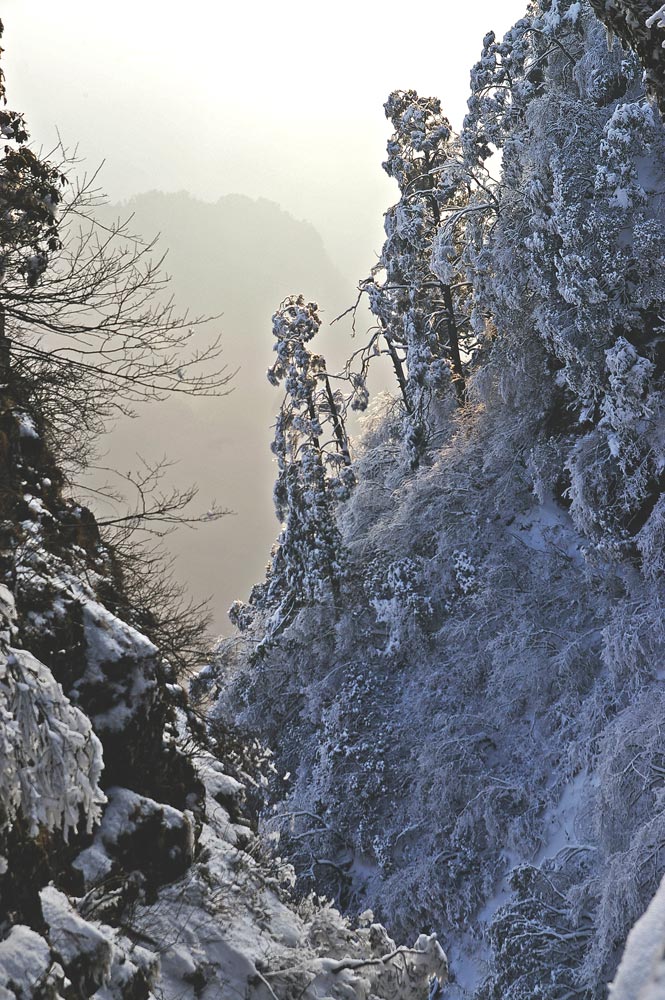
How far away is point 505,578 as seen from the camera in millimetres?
20578

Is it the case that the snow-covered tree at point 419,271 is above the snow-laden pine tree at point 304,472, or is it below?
above

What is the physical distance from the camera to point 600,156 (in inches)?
695

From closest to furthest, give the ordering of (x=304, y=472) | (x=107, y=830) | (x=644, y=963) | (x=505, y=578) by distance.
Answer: (x=644, y=963) < (x=107, y=830) < (x=505, y=578) < (x=304, y=472)

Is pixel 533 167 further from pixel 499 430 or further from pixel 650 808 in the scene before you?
pixel 650 808

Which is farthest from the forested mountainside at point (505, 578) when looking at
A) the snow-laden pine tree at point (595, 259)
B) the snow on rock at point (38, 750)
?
the snow on rock at point (38, 750)

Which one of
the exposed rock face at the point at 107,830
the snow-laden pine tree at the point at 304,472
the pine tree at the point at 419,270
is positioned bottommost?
the exposed rock face at the point at 107,830

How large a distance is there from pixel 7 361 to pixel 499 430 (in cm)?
1750

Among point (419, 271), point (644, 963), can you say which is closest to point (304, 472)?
point (419, 271)

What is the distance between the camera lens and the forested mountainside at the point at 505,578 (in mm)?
14594

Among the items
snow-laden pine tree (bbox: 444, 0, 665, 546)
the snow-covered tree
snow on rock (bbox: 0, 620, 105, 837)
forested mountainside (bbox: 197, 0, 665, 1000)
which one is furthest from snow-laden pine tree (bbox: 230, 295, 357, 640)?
snow on rock (bbox: 0, 620, 105, 837)

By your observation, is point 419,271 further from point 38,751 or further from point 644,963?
point 644,963

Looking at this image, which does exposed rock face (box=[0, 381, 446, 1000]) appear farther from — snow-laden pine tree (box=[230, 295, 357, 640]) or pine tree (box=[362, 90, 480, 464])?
pine tree (box=[362, 90, 480, 464])

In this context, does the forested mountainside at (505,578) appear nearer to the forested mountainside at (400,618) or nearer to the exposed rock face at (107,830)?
the forested mountainside at (400,618)

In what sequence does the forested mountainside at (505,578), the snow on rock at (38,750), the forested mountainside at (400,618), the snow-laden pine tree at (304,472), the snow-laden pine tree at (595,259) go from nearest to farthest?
the snow on rock at (38,750) → the forested mountainside at (400,618) → the forested mountainside at (505,578) → the snow-laden pine tree at (595,259) → the snow-laden pine tree at (304,472)
